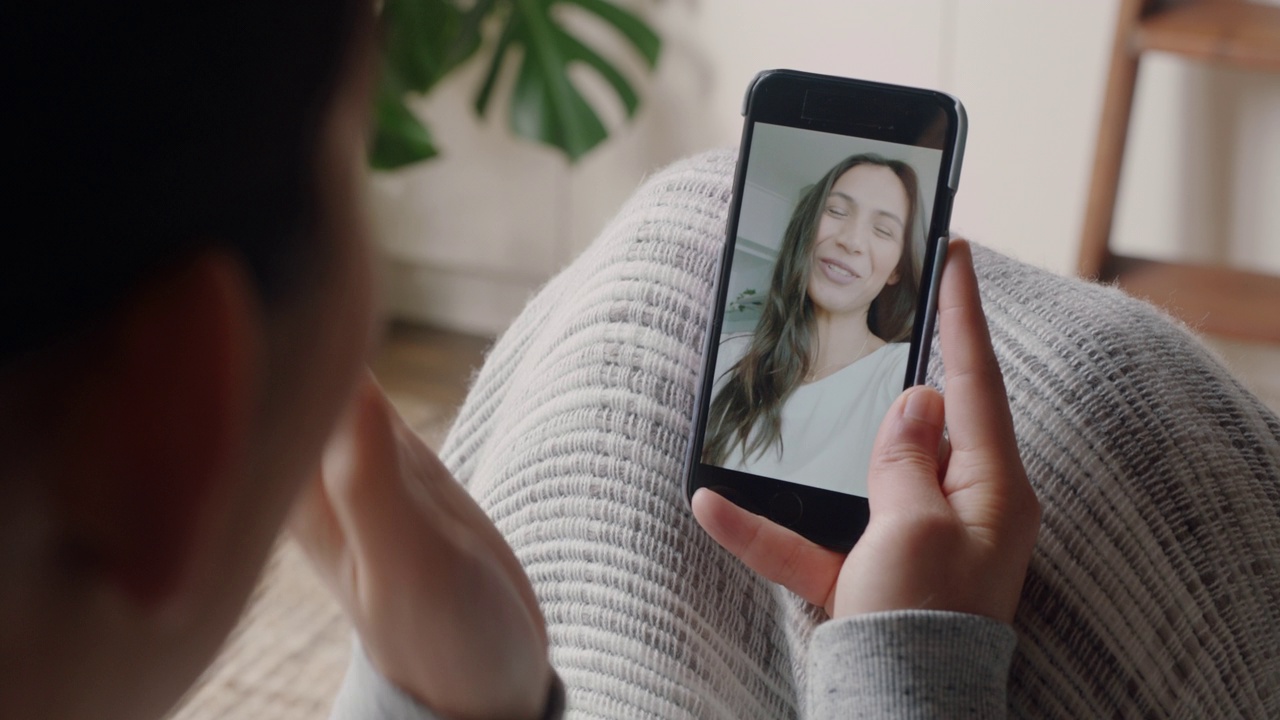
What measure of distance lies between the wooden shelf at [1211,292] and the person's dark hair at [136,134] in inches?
50.3

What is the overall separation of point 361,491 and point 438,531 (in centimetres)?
3

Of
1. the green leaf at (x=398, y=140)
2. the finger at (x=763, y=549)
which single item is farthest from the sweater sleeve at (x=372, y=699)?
the green leaf at (x=398, y=140)

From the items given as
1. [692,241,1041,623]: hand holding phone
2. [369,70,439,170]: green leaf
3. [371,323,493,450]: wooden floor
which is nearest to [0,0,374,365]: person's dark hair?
[692,241,1041,623]: hand holding phone

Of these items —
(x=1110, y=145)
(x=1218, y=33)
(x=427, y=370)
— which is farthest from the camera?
(x=427, y=370)

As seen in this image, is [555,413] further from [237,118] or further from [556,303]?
[237,118]

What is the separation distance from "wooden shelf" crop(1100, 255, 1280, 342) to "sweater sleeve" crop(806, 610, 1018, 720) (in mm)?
992

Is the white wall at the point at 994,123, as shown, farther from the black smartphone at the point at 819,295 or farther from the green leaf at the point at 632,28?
the black smartphone at the point at 819,295

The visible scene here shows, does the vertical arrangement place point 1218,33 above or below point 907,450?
above

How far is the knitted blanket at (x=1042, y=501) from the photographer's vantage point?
0.44 meters

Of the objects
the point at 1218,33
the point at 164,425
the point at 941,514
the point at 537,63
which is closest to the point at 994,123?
the point at 1218,33

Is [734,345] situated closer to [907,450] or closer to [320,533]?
[907,450]

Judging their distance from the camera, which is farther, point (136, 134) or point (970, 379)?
point (970, 379)

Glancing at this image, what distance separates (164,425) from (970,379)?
0.35 m

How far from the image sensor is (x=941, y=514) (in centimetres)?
42
